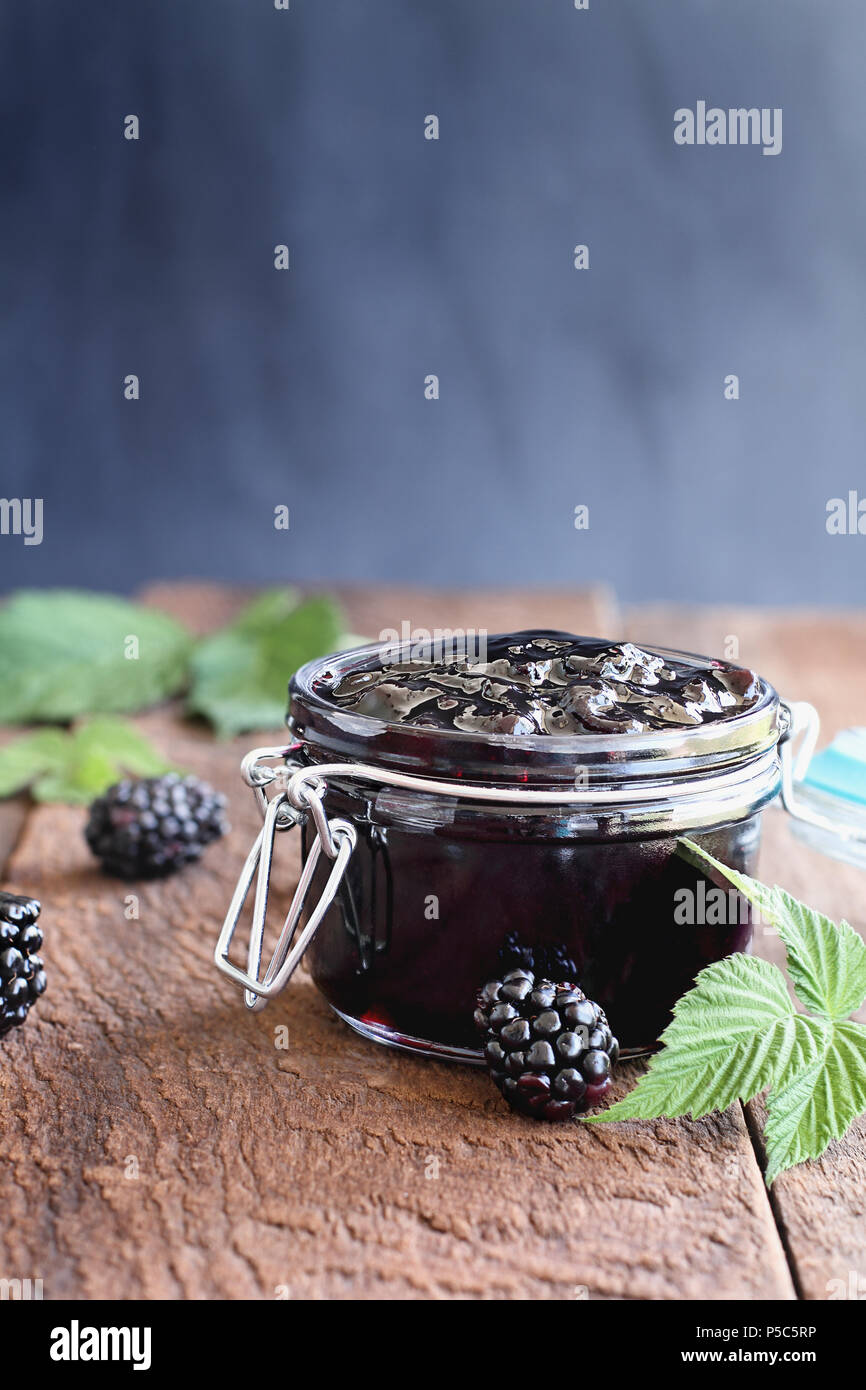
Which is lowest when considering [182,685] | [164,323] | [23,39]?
[182,685]

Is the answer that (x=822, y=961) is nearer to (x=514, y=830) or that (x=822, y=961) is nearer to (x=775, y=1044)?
(x=775, y=1044)

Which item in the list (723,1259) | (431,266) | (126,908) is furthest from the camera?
(431,266)

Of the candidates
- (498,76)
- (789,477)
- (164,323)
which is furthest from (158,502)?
(789,477)

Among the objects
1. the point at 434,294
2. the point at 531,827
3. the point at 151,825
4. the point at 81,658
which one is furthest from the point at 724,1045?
the point at 434,294

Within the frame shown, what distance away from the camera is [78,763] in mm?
1621

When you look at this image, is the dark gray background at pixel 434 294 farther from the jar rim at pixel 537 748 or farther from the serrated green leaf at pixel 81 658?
the jar rim at pixel 537 748

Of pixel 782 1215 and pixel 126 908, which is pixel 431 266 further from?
pixel 782 1215

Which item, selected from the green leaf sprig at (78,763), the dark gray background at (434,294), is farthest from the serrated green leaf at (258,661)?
the dark gray background at (434,294)

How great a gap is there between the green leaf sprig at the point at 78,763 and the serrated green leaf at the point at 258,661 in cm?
20

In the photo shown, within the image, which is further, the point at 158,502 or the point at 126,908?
the point at 158,502

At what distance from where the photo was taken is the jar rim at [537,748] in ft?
2.73

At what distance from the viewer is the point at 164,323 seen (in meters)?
3.30

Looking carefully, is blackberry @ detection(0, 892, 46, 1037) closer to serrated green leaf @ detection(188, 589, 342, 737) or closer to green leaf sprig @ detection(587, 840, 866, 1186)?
green leaf sprig @ detection(587, 840, 866, 1186)

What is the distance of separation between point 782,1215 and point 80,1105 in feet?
1.57
